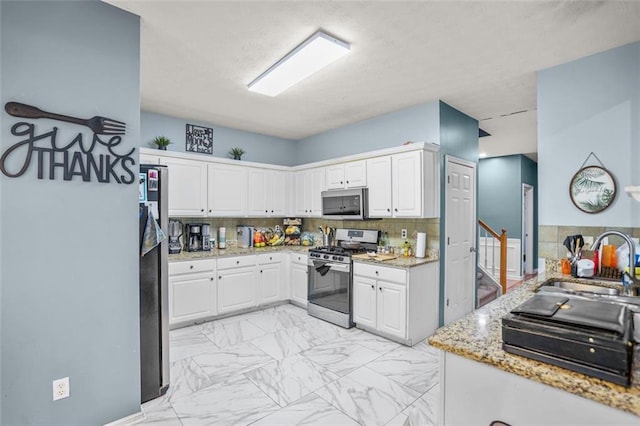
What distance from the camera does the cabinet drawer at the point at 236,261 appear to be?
4.08 meters

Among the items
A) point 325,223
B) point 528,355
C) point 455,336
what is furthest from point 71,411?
point 325,223

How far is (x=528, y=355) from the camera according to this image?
3.64ft

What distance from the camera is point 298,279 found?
15.2 feet

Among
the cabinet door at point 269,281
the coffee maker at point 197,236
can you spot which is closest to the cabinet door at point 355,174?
the cabinet door at point 269,281

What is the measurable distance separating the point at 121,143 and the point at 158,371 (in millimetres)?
1759

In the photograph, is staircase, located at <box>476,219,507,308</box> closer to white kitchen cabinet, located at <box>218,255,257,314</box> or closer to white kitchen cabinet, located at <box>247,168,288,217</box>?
white kitchen cabinet, located at <box>247,168,288,217</box>

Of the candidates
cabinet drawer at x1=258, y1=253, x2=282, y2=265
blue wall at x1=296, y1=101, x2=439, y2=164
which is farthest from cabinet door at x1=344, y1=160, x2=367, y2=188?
cabinet drawer at x1=258, y1=253, x2=282, y2=265

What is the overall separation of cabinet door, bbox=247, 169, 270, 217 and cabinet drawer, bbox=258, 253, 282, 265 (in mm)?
671

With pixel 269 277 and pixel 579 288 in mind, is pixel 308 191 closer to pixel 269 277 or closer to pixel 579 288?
pixel 269 277

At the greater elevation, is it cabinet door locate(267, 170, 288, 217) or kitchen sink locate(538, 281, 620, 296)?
cabinet door locate(267, 170, 288, 217)

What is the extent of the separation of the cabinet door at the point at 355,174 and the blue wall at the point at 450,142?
0.96 meters

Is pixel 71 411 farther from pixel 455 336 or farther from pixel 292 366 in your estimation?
pixel 455 336

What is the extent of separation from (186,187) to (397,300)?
3015 mm

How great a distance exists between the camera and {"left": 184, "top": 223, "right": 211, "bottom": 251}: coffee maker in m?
4.26
